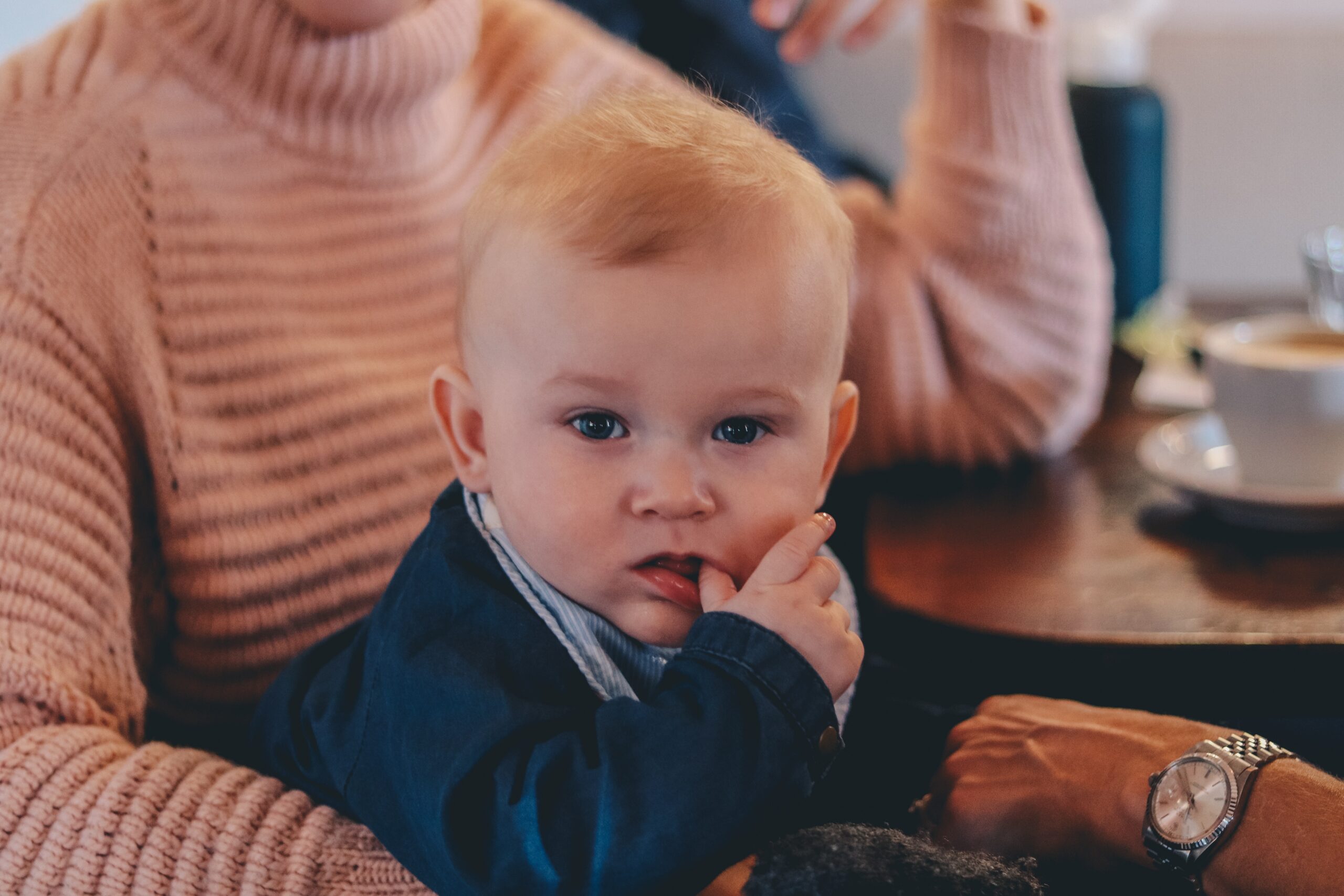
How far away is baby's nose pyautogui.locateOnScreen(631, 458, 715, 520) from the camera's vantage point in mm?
673

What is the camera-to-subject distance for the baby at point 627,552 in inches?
25.1

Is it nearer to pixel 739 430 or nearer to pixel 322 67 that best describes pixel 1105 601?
pixel 739 430

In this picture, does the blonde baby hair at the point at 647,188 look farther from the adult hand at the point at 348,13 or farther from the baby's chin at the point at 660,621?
the adult hand at the point at 348,13

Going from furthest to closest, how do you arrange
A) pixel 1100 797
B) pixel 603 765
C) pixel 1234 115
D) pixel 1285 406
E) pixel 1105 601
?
1. pixel 1234 115
2. pixel 1285 406
3. pixel 1105 601
4. pixel 1100 797
5. pixel 603 765

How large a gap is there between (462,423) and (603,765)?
0.26m

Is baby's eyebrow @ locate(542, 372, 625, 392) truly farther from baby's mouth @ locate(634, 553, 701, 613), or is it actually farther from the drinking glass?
the drinking glass

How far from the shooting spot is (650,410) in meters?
0.68

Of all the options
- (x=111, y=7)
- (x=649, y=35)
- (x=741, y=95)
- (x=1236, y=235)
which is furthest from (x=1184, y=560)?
(x=1236, y=235)

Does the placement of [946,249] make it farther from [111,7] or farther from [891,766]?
[111,7]

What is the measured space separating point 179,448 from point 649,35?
4.33 ft

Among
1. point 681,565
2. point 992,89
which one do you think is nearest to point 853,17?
point 992,89

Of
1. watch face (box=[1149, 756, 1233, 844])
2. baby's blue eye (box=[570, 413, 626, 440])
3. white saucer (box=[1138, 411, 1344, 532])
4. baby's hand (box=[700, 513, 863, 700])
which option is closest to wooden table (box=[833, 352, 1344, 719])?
white saucer (box=[1138, 411, 1344, 532])

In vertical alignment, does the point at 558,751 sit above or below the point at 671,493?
below

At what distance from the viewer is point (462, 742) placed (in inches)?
25.9
